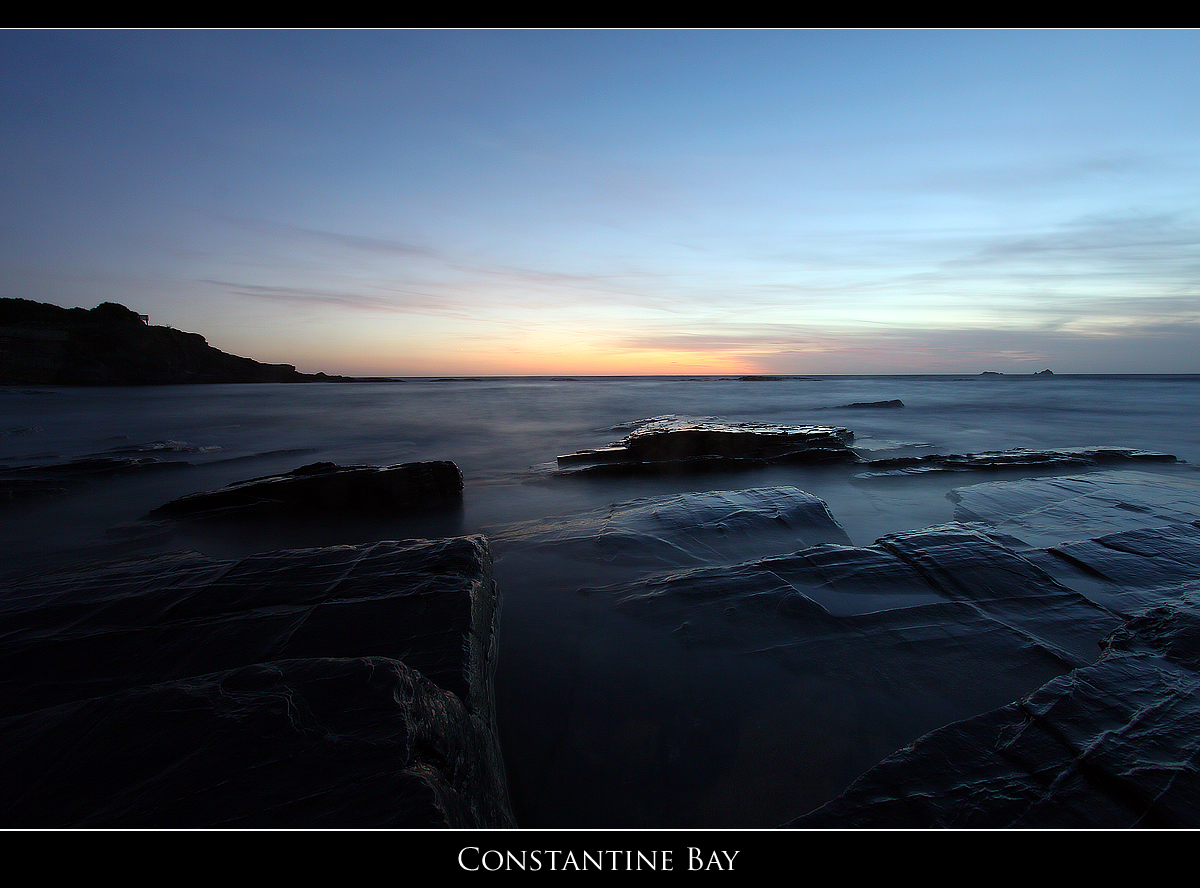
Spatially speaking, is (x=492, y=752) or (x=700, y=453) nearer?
(x=492, y=752)

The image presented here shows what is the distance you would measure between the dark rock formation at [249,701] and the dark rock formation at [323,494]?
2977mm

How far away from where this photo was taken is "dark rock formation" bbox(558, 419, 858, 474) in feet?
28.1

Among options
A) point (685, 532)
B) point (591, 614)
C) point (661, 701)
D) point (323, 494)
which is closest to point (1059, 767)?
point (661, 701)

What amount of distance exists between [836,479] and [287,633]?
7863 mm

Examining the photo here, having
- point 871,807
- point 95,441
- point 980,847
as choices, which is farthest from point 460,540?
point 95,441

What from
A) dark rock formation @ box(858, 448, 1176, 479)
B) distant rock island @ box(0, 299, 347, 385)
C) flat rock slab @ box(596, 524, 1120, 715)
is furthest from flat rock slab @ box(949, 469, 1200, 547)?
distant rock island @ box(0, 299, 347, 385)

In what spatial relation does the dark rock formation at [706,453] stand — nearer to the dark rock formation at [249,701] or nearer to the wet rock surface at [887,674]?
the wet rock surface at [887,674]

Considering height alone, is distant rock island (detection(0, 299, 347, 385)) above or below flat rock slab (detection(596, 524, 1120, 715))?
above

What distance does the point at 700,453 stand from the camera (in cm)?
948

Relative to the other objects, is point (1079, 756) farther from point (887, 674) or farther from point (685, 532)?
point (685, 532)

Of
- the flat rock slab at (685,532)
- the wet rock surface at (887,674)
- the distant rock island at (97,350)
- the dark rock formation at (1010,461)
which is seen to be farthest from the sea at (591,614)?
the distant rock island at (97,350)

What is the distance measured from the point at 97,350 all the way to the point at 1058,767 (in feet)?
218

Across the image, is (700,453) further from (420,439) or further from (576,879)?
(420,439)

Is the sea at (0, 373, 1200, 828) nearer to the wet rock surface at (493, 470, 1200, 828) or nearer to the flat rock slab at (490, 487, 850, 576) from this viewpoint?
the wet rock surface at (493, 470, 1200, 828)
